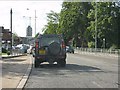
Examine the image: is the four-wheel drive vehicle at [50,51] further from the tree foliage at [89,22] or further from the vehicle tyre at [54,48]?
the tree foliage at [89,22]

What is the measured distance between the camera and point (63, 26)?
337ft

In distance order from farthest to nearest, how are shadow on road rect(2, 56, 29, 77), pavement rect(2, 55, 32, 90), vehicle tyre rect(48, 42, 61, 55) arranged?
vehicle tyre rect(48, 42, 61, 55)
shadow on road rect(2, 56, 29, 77)
pavement rect(2, 55, 32, 90)

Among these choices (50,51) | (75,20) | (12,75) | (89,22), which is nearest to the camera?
(12,75)

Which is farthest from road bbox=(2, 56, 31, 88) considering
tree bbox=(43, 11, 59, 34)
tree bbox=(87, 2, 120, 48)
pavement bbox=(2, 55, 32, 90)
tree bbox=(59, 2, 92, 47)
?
tree bbox=(43, 11, 59, 34)

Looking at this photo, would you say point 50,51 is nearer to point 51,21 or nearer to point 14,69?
point 14,69

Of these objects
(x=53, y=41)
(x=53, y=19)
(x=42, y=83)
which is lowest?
(x=42, y=83)

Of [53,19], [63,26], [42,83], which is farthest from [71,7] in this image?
[42,83]

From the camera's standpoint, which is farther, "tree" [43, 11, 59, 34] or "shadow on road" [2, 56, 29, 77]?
"tree" [43, 11, 59, 34]

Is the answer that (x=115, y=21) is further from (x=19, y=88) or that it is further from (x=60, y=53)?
(x=19, y=88)

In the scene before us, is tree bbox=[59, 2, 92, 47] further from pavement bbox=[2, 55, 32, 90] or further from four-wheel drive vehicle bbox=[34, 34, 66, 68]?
pavement bbox=[2, 55, 32, 90]

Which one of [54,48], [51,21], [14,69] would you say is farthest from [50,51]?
[51,21]

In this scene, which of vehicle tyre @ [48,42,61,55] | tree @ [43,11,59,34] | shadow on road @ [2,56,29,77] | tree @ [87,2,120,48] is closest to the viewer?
shadow on road @ [2,56,29,77]

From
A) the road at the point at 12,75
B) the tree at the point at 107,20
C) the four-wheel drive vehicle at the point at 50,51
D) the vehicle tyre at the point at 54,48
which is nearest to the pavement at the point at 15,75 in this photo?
the road at the point at 12,75

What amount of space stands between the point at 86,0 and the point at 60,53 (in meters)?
72.7
